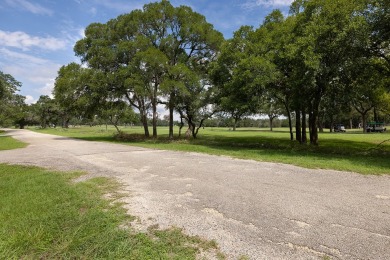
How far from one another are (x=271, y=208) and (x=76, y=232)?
3.41 metres

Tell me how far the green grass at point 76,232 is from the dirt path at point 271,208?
0.39 m

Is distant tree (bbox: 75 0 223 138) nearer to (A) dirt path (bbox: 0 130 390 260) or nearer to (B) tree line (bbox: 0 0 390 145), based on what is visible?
(B) tree line (bbox: 0 0 390 145)

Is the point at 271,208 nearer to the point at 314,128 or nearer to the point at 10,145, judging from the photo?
the point at 314,128

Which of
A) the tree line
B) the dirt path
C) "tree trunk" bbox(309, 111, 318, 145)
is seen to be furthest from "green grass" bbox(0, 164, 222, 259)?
"tree trunk" bbox(309, 111, 318, 145)

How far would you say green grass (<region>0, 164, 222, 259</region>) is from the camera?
3406 mm

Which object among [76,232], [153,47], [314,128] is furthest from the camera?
[153,47]

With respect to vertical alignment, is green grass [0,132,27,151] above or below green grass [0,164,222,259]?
above

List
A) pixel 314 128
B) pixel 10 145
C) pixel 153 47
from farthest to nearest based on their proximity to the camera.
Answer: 1. pixel 153 47
2. pixel 10 145
3. pixel 314 128

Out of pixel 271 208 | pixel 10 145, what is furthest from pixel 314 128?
pixel 10 145

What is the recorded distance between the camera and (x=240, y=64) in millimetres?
15555

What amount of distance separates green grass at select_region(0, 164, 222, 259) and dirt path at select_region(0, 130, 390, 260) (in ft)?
1.29

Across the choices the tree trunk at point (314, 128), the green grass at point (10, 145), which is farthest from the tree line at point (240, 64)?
the green grass at point (10, 145)

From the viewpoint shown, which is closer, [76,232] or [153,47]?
[76,232]

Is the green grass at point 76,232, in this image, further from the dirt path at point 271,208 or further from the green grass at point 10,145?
the green grass at point 10,145
